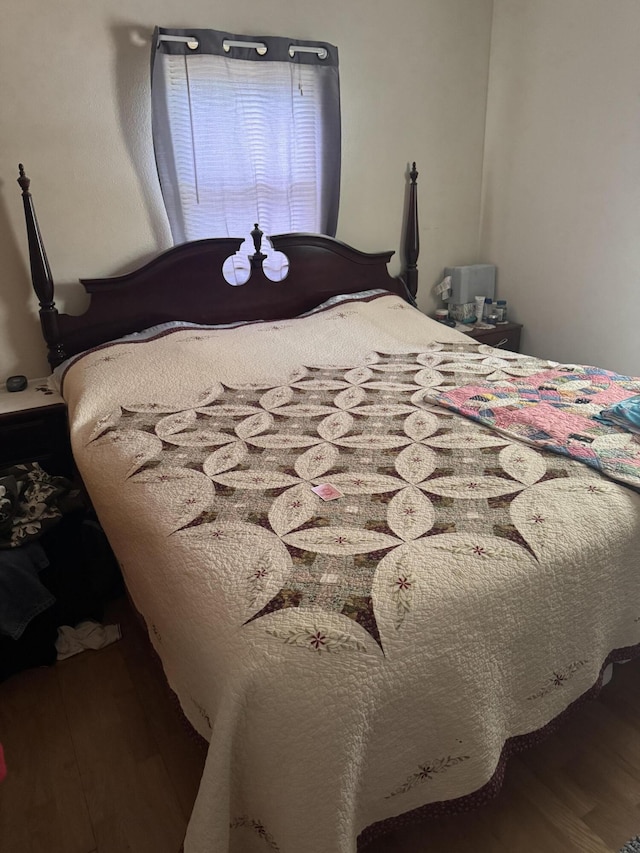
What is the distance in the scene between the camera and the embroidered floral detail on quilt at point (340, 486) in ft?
3.15

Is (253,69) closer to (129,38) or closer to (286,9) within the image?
(286,9)

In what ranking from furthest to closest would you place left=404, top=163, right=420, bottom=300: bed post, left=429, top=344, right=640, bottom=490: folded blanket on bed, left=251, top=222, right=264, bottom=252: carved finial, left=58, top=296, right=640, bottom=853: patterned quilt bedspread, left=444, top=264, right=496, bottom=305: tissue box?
left=444, top=264, right=496, bottom=305: tissue box → left=404, top=163, right=420, bottom=300: bed post → left=251, top=222, right=264, bottom=252: carved finial → left=429, top=344, right=640, bottom=490: folded blanket on bed → left=58, top=296, right=640, bottom=853: patterned quilt bedspread

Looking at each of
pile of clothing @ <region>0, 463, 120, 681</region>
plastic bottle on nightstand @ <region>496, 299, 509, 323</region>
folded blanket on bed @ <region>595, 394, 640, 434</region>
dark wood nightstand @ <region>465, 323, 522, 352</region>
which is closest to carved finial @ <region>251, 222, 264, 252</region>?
dark wood nightstand @ <region>465, 323, 522, 352</region>

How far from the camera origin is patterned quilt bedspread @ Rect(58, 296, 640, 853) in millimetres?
827

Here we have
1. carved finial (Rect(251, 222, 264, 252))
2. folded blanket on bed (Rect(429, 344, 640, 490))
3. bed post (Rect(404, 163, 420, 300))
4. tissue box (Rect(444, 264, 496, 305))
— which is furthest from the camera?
tissue box (Rect(444, 264, 496, 305))

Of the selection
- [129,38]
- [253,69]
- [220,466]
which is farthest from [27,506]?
[253,69]

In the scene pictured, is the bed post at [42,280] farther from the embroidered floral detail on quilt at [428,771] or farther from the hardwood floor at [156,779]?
the embroidered floral detail on quilt at [428,771]

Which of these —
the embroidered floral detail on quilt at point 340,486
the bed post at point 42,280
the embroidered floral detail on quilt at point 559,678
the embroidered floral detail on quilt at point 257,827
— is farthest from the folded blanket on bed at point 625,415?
the bed post at point 42,280

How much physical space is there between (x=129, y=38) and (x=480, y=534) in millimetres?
2290

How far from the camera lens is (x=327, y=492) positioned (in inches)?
49.7

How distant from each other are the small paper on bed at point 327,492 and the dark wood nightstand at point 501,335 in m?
1.96

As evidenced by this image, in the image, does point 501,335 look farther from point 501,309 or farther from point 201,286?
point 201,286

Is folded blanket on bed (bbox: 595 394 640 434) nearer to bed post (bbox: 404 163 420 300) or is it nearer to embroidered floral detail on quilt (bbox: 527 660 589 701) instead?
embroidered floral detail on quilt (bbox: 527 660 589 701)

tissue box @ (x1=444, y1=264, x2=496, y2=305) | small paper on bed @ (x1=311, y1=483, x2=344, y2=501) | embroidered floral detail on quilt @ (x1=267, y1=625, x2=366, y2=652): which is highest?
tissue box @ (x1=444, y1=264, x2=496, y2=305)
